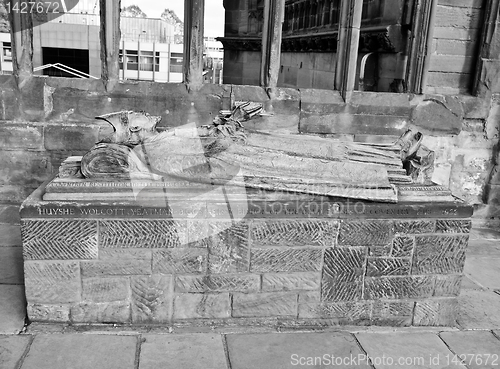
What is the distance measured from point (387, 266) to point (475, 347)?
0.76 meters

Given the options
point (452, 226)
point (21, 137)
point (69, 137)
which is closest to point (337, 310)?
point (452, 226)

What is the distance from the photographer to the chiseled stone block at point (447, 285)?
11.7 ft

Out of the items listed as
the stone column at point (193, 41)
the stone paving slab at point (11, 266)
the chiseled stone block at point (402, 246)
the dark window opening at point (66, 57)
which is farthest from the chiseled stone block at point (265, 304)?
the dark window opening at point (66, 57)

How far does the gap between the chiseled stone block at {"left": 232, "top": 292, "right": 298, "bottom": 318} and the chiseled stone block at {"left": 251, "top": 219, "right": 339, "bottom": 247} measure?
0.37 metres

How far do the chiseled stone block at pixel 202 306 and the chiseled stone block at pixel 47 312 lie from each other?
724mm

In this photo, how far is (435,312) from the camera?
11.8ft

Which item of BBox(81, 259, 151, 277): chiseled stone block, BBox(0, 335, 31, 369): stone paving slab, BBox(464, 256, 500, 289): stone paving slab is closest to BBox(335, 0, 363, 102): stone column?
BBox(464, 256, 500, 289): stone paving slab

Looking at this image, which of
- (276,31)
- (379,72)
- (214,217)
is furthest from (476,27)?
(214,217)

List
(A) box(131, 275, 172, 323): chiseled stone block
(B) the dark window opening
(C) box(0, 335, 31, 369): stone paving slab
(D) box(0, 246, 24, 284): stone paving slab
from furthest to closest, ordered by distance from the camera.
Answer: (B) the dark window opening, (D) box(0, 246, 24, 284): stone paving slab, (A) box(131, 275, 172, 323): chiseled stone block, (C) box(0, 335, 31, 369): stone paving slab

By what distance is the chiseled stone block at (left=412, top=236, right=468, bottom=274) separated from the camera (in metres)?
3.49

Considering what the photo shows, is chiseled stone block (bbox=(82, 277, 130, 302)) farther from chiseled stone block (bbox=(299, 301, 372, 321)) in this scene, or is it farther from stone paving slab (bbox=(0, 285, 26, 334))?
chiseled stone block (bbox=(299, 301, 372, 321))

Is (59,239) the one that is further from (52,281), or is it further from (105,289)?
(105,289)

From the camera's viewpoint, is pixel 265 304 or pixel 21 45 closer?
pixel 265 304

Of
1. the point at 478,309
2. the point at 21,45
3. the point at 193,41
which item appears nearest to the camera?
the point at 478,309
